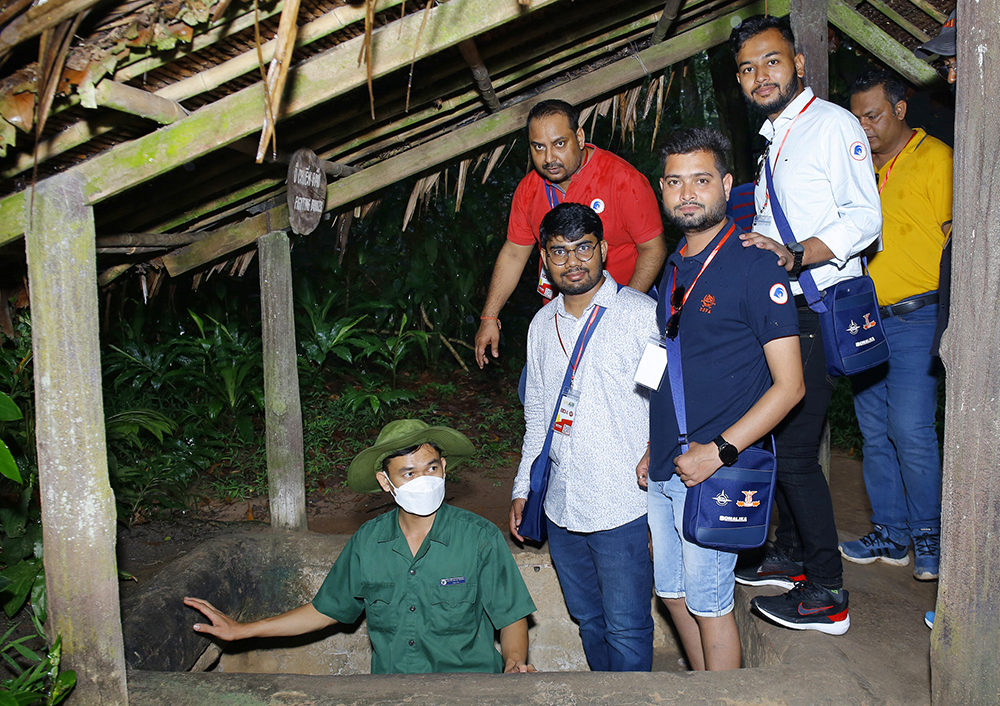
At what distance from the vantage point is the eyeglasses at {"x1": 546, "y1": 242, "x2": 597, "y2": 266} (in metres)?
2.79

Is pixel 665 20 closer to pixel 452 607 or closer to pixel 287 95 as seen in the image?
pixel 287 95

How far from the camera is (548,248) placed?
284cm

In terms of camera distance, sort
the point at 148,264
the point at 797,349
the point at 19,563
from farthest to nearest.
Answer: the point at 148,264, the point at 19,563, the point at 797,349

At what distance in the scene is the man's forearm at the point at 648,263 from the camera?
337 centimetres

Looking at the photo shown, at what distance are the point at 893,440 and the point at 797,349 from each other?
4.65 feet

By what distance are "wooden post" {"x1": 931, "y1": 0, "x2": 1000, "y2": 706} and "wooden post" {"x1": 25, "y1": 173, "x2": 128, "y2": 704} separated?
2.46 meters

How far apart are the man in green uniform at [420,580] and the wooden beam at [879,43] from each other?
316 cm

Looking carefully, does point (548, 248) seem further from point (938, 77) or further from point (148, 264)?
point (938, 77)

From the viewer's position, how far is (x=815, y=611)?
9.44 feet

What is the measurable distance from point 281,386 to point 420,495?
1.79m

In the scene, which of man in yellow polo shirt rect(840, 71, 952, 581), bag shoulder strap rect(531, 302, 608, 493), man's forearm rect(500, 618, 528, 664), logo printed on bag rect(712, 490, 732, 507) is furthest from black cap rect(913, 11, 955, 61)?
man's forearm rect(500, 618, 528, 664)

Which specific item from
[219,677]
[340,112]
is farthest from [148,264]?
[219,677]

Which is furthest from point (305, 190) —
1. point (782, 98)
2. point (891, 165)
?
point (891, 165)

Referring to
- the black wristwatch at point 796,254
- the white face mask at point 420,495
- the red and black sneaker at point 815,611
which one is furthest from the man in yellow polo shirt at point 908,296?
the white face mask at point 420,495
